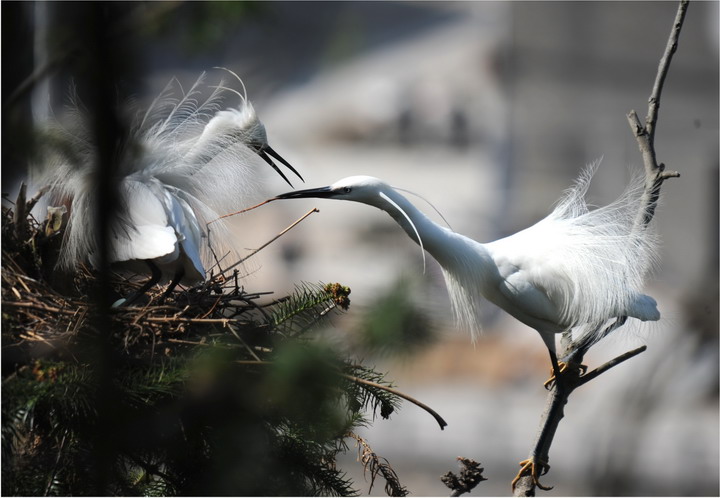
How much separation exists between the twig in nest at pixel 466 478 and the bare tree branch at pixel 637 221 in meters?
0.27

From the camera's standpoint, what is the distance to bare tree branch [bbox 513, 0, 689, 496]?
1182 millimetres

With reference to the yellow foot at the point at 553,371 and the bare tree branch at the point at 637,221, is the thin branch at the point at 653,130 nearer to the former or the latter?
the bare tree branch at the point at 637,221

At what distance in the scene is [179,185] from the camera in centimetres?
129

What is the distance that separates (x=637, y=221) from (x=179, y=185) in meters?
0.75

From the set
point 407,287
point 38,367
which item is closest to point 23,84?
point 38,367

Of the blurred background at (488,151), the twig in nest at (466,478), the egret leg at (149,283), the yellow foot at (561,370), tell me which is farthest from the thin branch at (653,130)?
the blurred background at (488,151)

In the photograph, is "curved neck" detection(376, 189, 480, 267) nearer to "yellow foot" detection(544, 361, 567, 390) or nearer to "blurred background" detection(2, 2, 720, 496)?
"yellow foot" detection(544, 361, 567, 390)

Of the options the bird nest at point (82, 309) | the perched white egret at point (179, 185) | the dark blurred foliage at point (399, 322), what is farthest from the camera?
the perched white egret at point (179, 185)

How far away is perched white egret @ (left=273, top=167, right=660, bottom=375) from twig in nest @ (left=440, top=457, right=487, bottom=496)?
354 mm

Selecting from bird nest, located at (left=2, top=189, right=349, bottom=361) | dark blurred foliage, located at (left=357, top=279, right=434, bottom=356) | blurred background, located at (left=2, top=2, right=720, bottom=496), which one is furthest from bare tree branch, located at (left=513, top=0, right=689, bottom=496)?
blurred background, located at (left=2, top=2, right=720, bottom=496)

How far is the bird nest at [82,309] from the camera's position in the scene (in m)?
0.88

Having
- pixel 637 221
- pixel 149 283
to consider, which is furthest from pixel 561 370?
pixel 149 283

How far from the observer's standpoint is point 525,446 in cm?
442

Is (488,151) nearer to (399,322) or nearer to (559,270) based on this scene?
(559,270)
